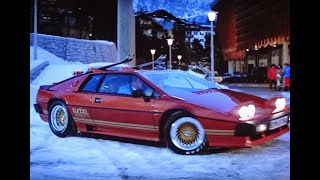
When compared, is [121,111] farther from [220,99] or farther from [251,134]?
[251,134]

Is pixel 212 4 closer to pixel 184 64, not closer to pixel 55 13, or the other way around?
pixel 184 64

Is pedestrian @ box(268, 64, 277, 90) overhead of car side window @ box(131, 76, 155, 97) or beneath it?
overhead

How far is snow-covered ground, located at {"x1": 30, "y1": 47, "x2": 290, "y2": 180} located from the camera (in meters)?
3.16

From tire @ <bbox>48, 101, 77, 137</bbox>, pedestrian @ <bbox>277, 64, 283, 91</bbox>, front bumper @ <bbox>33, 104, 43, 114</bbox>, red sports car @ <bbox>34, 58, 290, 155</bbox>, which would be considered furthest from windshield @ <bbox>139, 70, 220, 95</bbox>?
front bumper @ <bbox>33, 104, 43, 114</bbox>

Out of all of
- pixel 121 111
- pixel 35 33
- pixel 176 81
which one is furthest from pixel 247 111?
pixel 35 33

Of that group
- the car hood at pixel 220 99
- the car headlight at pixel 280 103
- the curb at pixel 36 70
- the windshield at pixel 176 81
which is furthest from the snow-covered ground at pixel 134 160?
the windshield at pixel 176 81

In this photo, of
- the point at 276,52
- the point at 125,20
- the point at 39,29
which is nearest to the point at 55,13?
the point at 39,29

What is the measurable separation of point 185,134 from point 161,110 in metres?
0.22

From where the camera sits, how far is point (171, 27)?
3590 millimetres

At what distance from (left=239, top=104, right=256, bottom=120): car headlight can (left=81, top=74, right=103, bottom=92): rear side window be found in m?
1.00

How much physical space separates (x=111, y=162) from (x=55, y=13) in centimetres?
119

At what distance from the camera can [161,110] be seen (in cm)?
321

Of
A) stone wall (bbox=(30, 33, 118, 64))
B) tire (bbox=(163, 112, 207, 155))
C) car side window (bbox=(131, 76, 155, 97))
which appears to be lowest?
tire (bbox=(163, 112, 207, 155))

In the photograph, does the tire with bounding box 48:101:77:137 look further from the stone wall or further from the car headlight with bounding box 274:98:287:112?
the car headlight with bounding box 274:98:287:112
